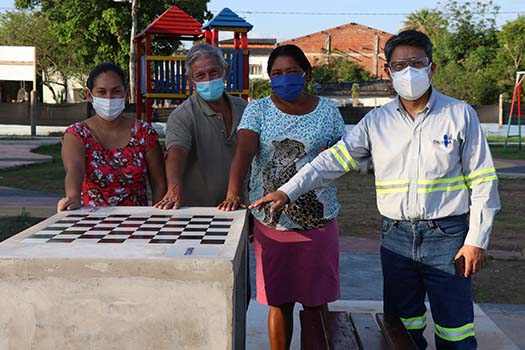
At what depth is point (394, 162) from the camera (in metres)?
2.97

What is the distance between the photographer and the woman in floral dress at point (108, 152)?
342 cm

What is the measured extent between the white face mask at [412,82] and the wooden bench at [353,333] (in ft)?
3.26

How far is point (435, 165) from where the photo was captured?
2.88 meters

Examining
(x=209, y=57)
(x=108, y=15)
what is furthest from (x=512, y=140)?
(x=209, y=57)

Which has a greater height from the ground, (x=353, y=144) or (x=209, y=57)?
(x=209, y=57)

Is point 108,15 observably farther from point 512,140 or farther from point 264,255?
point 264,255

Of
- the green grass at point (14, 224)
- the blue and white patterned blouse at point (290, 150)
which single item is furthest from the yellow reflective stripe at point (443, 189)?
the green grass at point (14, 224)

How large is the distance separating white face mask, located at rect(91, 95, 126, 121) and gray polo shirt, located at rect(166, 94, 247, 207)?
0.92 ft

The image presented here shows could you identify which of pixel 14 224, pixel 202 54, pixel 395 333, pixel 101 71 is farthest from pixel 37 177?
pixel 395 333

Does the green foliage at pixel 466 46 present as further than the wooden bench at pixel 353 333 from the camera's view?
Yes

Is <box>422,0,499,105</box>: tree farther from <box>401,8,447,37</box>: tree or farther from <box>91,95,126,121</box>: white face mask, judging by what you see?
<box>91,95,126,121</box>: white face mask

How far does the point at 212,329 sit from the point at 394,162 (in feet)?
3.56

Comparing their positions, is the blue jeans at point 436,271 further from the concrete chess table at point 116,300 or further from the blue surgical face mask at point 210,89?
the blue surgical face mask at point 210,89

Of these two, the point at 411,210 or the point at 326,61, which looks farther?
the point at 326,61
